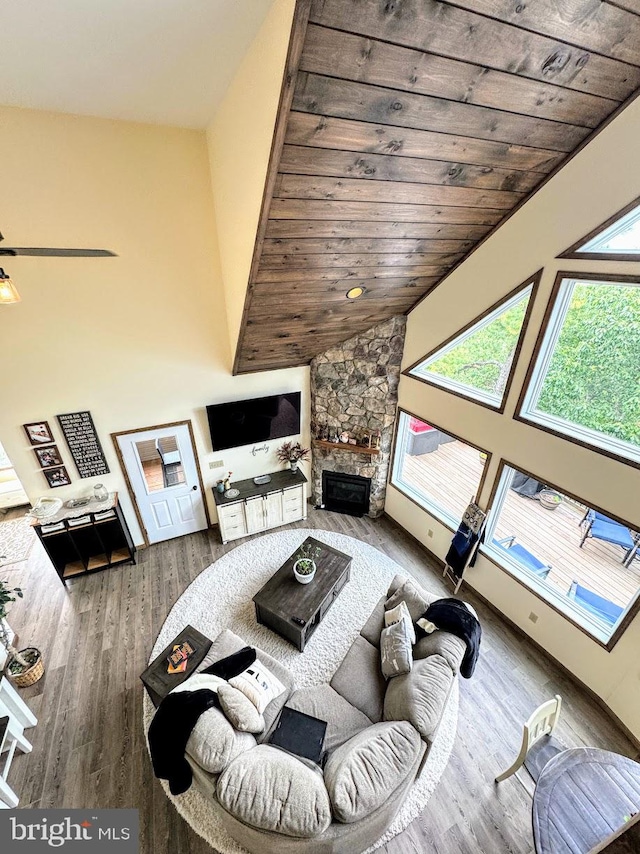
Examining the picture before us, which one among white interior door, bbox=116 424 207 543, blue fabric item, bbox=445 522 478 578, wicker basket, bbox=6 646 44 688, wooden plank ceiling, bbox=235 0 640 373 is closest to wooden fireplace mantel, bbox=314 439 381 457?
blue fabric item, bbox=445 522 478 578

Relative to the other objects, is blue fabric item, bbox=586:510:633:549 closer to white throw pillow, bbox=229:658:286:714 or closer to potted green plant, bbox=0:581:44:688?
white throw pillow, bbox=229:658:286:714

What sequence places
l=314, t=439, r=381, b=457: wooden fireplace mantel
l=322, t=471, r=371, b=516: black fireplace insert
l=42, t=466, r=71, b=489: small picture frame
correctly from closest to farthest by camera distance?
l=42, t=466, r=71, b=489: small picture frame → l=314, t=439, r=381, b=457: wooden fireplace mantel → l=322, t=471, r=371, b=516: black fireplace insert

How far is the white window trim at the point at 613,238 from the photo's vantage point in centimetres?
254

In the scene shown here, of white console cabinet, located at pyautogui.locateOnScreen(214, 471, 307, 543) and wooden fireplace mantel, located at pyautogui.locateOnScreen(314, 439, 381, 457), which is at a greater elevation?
wooden fireplace mantel, located at pyautogui.locateOnScreen(314, 439, 381, 457)

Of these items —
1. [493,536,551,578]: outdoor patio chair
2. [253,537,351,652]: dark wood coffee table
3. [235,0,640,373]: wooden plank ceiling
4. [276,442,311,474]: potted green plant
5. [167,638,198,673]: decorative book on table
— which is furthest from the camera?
[276,442,311,474]: potted green plant

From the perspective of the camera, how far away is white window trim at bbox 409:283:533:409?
3.44 meters

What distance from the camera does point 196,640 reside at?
10.6 ft

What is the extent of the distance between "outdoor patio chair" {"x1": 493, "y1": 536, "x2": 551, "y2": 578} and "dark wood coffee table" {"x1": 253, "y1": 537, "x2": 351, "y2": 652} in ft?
6.19

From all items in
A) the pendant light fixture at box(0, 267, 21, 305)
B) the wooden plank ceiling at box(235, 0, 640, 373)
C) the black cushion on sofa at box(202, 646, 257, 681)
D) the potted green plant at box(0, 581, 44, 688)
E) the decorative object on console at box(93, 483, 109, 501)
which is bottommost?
the potted green plant at box(0, 581, 44, 688)

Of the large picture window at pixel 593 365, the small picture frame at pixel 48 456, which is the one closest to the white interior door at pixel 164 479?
the small picture frame at pixel 48 456

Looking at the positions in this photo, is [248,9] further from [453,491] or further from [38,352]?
[453,491]

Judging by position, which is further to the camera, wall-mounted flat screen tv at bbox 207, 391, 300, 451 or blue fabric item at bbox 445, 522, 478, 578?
wall-mounted flat screen tv at bbox 207, 391, 300, 451

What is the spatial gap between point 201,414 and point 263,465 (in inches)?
51.7

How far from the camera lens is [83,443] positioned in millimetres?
4148
